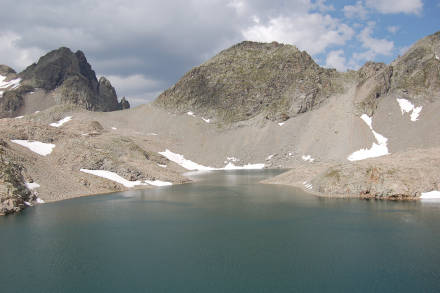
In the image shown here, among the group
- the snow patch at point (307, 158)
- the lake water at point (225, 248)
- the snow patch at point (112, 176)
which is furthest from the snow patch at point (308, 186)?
Answer: the snow patch at point (307, 158)

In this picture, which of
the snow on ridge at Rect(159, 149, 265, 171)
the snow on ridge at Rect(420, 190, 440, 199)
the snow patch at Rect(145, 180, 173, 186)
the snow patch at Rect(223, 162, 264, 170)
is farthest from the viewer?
the snow on ridge at Rect(159, 149, 265, 171)

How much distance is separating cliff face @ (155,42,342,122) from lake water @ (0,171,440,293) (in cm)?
9620

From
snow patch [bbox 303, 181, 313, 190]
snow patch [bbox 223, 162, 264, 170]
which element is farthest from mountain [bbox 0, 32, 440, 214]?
snow patch [bbox 223, 162, 264, 170]

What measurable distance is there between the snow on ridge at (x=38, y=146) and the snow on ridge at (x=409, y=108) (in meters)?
92.0

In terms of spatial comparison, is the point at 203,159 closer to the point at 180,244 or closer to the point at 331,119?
the point at 331,119

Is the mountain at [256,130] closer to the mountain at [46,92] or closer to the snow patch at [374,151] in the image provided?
the snow patch at [374,151]

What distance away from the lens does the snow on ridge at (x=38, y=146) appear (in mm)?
52906

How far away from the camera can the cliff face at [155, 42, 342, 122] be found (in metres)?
131

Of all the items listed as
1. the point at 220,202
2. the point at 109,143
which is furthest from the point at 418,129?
the point at 109,143

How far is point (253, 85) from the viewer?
14362cm

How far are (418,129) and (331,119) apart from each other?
27185 mm

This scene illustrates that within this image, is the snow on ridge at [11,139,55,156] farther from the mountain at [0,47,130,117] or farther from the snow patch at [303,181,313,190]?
the mountain at [0,47,130,117]

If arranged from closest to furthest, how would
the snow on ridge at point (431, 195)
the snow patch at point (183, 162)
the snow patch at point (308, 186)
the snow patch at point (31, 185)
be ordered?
the snow on ridge at point (431, 195), the snow patch at point (31, 185), the snow patch at point (308, 186), the snow patch at point (183, 162)

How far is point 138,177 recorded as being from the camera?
59.7m
